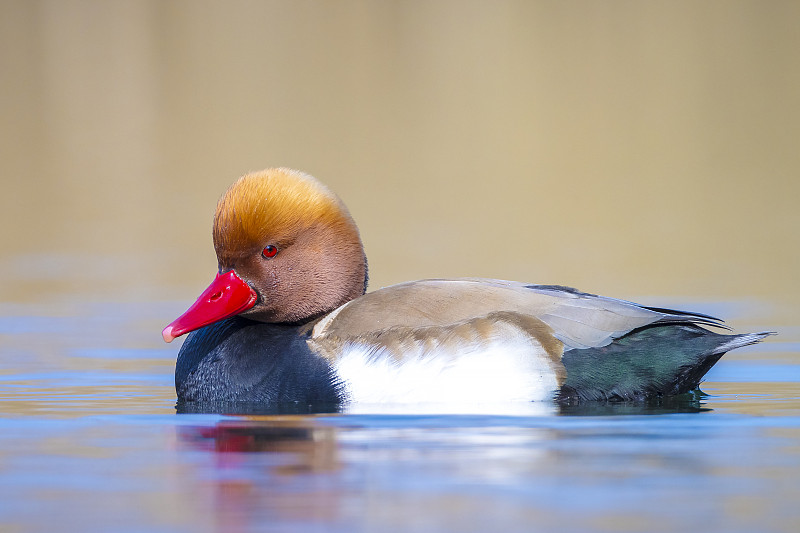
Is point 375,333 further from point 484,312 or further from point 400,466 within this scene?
point 400,466

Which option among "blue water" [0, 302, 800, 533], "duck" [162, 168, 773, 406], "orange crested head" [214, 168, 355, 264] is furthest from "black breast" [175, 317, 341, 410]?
"orange crested head" [214, 168, 355, 264]

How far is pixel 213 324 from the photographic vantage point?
7105mm

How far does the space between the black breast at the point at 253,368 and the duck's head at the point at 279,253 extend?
5.6 inches

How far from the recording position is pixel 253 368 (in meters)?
6.67

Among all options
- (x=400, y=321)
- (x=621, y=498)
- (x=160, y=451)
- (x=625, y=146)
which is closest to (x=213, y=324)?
(x=400, y=321)

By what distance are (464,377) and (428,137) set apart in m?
14.6

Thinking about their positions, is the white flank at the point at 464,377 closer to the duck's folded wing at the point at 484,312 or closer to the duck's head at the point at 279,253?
the duck's folded wing at the point at 484,312

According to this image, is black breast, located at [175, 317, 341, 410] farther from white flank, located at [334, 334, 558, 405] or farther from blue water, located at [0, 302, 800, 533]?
blue water, located at [0, 302, 800, 533]

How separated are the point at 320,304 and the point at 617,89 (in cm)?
1742

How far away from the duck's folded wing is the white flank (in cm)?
14

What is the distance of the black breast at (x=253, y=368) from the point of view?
6520 mm

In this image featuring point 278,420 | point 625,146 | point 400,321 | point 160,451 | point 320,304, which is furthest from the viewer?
point 625,146

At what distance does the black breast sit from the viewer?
6520 mm

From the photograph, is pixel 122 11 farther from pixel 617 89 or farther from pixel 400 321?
pixel 400 321
